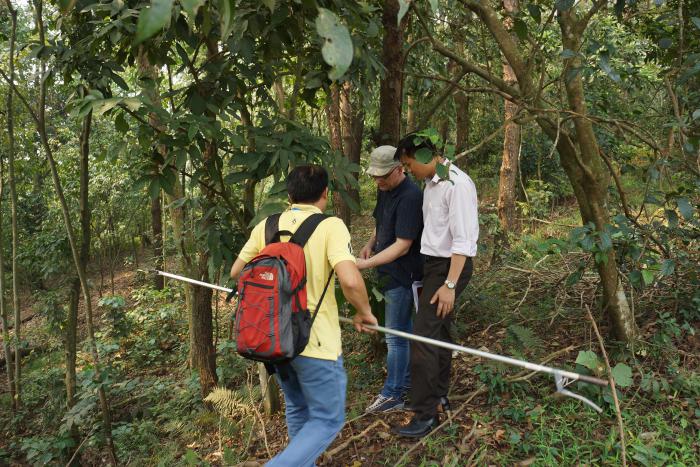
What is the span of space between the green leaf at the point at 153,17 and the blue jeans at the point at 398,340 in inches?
112

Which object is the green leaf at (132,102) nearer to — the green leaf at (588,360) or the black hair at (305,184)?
the black hair at (305,184)

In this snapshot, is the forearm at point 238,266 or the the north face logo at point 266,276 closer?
the the north face logo at point 266,276

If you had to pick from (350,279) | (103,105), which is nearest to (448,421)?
(350,279)

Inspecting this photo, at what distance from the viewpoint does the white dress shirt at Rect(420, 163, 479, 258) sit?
3.00 metres

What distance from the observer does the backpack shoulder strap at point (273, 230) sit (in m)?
2.58

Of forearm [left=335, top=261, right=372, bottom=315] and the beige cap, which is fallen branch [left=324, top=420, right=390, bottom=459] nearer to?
forearm [left=335, top=261, right=372, bottom=315]

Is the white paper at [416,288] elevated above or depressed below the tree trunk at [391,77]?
below

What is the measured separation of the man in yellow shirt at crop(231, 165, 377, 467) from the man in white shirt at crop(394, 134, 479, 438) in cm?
64

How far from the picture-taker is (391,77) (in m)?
4.14

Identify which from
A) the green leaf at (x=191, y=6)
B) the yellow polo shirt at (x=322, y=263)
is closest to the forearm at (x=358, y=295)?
the yellow polo shirt at (x=322, y=263)

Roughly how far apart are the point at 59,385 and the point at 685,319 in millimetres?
7955

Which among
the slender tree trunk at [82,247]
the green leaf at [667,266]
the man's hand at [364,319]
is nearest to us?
the man's hand at [364,319]

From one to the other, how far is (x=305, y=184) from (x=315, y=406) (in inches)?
43.3

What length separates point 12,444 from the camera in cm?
643
